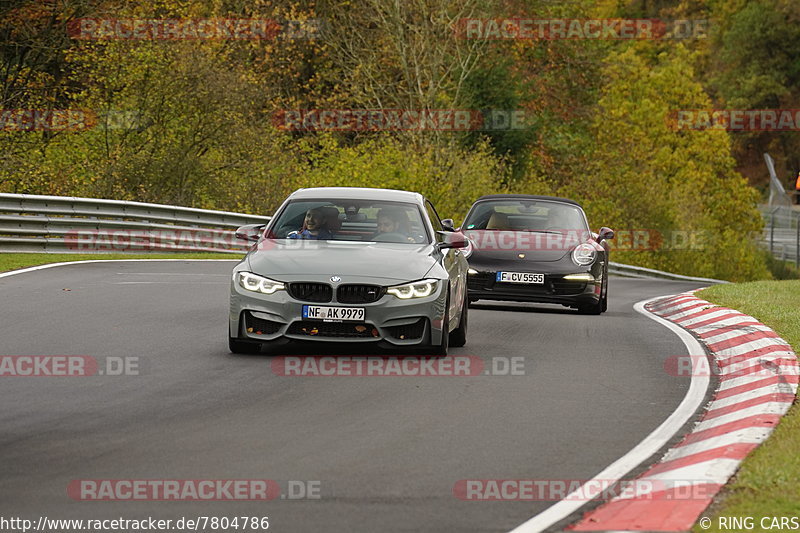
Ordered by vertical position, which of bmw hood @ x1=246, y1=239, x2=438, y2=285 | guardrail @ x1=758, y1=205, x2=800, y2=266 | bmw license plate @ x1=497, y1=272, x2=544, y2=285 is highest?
bmw hood @ x1=246, y1=239, x2=438, y2=285

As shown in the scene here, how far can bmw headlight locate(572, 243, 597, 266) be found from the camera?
1870cm

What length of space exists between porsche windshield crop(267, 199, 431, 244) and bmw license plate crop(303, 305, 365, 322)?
145 cm

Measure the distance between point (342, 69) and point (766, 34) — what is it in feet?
198

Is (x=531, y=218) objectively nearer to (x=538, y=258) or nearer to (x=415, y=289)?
(x=538, y=258)

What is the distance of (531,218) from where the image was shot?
1969 centimetres

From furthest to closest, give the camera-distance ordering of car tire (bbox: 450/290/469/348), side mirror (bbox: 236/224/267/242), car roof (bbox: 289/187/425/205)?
car roof (bbox: 289/187/425/205) < car tire (bbox: 450/290/469/348) < side mirror (bbox: 236/224/267/242)

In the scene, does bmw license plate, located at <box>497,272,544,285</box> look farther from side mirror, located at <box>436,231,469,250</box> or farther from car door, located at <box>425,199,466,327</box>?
side mirror, located at <box>436,231,469,250</box>

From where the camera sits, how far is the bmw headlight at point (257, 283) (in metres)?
11.9

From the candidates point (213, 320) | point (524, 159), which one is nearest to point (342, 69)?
point (524, 159)

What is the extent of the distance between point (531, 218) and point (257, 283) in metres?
8.39

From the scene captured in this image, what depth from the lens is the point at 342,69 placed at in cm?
4994

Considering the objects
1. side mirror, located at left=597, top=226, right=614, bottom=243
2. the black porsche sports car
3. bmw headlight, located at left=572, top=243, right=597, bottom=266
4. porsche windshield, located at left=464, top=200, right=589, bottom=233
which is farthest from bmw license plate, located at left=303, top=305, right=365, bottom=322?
side mirror, located at left=597, top=226, right=614, bottom=243

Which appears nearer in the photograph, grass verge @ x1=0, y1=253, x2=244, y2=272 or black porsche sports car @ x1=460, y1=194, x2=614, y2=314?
black porsche sports car @ x1=460, y1=194, x2=614, y2=314

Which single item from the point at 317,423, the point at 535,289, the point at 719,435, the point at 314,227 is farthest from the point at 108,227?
the point at 719,435
